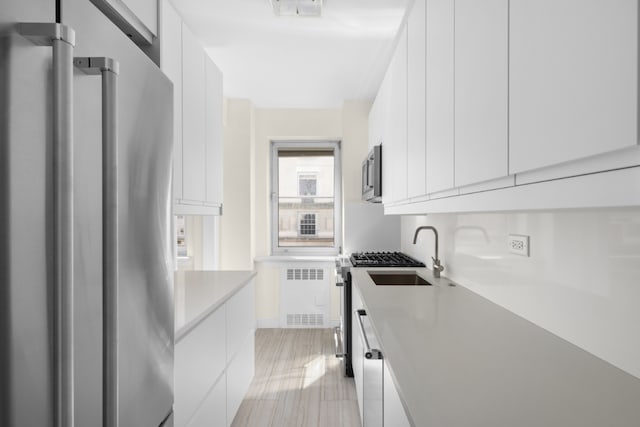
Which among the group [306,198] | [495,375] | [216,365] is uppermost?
[306,198]

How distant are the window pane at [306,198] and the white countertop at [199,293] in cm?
183

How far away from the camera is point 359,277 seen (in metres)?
2.35

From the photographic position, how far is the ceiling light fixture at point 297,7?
82.7 inches

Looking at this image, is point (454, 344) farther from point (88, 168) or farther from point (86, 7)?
point (86, 7)

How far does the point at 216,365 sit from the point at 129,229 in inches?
48.1

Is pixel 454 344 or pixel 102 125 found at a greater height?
pixel 102 125

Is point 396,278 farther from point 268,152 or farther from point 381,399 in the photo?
point 268,152

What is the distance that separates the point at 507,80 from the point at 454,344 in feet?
2.64

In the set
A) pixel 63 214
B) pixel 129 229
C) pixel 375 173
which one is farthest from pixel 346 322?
pixel 63 214

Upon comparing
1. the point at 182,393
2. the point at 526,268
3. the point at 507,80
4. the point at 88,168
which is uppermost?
the point at 507,80

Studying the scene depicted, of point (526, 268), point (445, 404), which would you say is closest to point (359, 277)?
point (526, 268)

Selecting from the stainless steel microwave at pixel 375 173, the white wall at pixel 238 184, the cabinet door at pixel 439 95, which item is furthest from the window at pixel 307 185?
the cabinet door at pixel 439 95

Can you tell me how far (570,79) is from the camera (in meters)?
0.65

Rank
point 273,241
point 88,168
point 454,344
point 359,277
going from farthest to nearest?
1. point 273,241
2. point 359,277
3. point 454,344
4. point 88,168
